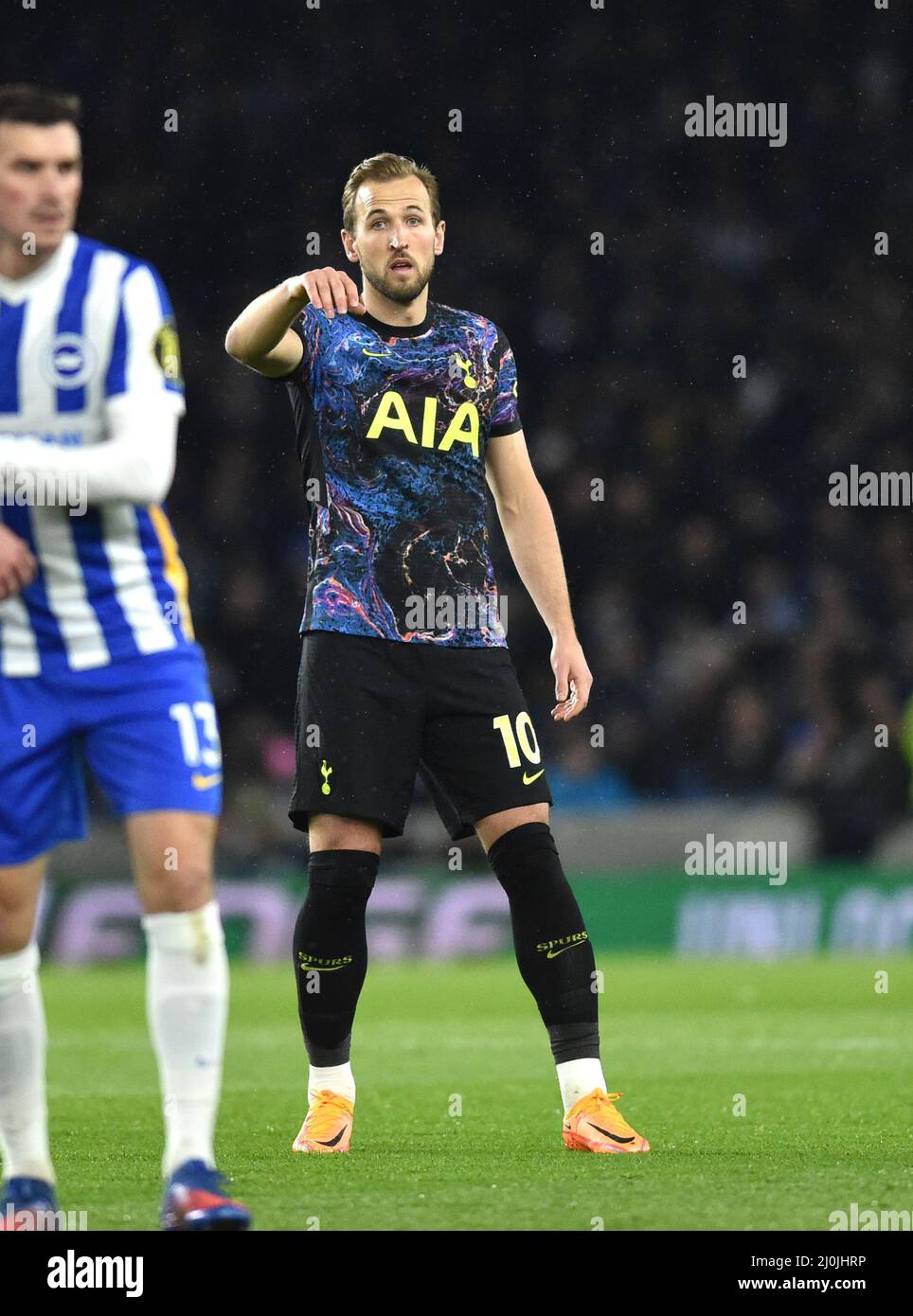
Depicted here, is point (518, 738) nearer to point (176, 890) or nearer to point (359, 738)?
point (359, 738)

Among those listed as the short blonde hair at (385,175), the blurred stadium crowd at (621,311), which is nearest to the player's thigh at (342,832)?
the short blonde hair at (385,175)

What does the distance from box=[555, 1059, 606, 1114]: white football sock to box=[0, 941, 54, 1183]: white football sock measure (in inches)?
60.2

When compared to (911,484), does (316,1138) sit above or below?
below

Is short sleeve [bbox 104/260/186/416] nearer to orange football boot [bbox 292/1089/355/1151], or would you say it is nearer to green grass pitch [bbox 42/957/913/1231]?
green grass pitch [bbox 42/957/913/1231]

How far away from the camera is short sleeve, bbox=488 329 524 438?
5.20 meters

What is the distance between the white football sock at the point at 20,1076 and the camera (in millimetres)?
3752

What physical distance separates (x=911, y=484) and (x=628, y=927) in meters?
5.29

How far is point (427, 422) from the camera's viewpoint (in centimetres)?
507

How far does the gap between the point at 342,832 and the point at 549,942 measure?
0.56 meters

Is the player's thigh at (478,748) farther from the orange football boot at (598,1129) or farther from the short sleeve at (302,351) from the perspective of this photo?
the short sleeve at (302,351)
